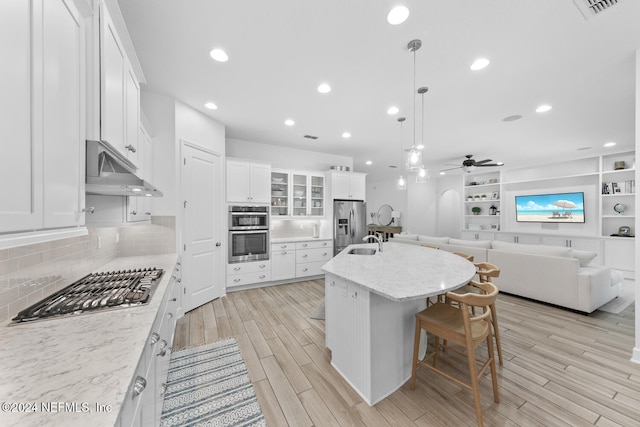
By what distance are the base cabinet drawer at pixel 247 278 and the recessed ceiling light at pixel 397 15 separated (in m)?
3.88

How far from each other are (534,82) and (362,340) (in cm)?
324

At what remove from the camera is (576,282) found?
3078mm

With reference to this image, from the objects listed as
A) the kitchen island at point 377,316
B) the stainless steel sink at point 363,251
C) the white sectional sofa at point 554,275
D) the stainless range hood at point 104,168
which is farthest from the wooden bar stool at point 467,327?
the white sectional sofa at point 554,275

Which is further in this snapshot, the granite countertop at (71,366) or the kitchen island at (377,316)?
the kitchen island at (377,316)

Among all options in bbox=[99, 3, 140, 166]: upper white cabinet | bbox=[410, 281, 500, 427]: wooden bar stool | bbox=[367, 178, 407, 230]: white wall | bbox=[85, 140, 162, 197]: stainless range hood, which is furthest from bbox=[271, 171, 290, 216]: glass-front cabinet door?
bbox=[367, 178, 407, 230]: white wall

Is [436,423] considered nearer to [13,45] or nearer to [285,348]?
[285,348]

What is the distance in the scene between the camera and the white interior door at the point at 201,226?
3.12 metres

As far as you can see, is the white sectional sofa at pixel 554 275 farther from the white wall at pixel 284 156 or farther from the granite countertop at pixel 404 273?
the white wall at pixel 284 156

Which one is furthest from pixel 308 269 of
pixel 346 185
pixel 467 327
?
pixel 467 327

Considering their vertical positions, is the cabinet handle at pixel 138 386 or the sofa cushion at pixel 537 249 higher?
the sofa cushion at pixel 537 249

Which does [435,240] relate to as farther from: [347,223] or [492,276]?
[492,276]

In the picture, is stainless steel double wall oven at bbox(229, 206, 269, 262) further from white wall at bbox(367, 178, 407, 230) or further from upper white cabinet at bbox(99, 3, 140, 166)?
white wall at bbox(367, 178, 407, 230)

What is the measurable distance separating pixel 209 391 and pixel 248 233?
8.32ft

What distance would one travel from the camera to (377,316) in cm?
169
